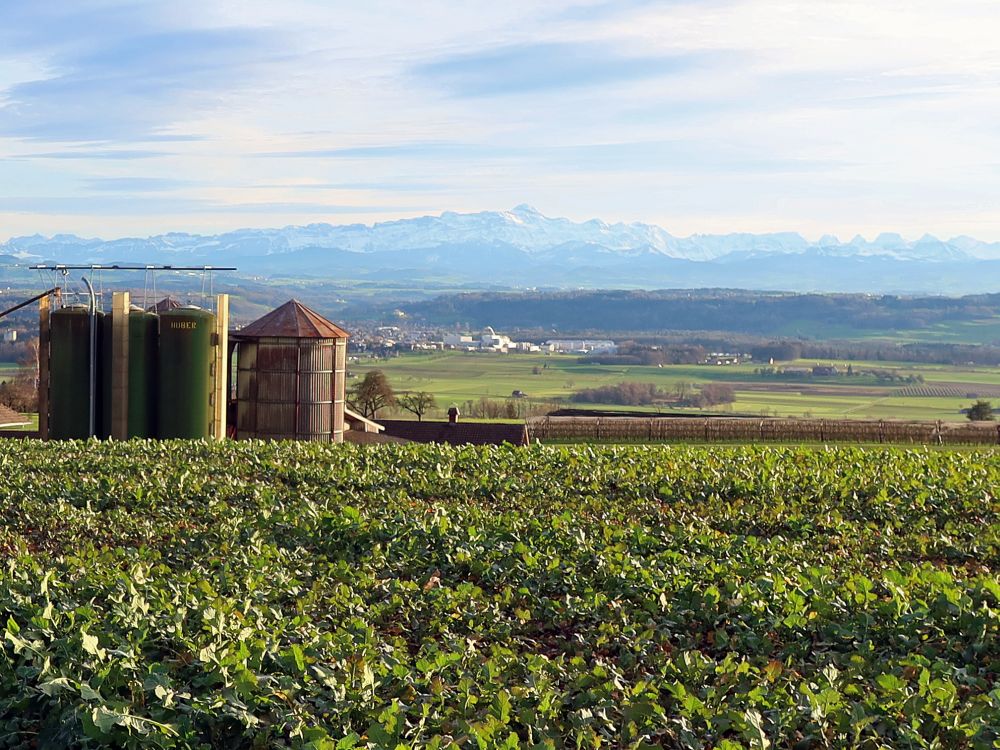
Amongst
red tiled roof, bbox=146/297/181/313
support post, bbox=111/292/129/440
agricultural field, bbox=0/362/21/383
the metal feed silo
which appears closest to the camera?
support post, bbox=111/292/129/440

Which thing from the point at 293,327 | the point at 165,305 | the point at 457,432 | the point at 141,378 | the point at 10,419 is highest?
the point at 165,305

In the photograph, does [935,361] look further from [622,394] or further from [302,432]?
[302,432]

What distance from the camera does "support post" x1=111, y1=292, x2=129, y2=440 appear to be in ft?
86.7

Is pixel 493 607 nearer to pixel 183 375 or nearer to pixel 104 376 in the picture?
pixel 183 375

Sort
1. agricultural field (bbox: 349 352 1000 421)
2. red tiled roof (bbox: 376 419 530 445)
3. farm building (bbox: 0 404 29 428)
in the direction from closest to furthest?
1. red tiled roof (bbox: 376 419 530 445)
2. farm building (bbox: 0 404 29 428)
3. agricultural field (bbox: 349 352 1000 421)

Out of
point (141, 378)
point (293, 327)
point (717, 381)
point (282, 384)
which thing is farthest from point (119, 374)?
point (717, 381)

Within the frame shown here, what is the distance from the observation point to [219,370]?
1073 inches

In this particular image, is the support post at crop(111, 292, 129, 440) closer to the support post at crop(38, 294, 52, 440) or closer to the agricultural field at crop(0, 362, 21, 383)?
the support post at crop(38, 294, 52, 440)

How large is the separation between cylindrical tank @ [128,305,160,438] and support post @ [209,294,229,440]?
1.40 metres

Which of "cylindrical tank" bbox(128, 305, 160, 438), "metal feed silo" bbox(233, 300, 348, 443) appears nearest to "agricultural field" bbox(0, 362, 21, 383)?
"metal feed silo" bbox(233, 300, 348, 443)

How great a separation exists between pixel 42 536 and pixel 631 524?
619 centimetres

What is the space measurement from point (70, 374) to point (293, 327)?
560 cm

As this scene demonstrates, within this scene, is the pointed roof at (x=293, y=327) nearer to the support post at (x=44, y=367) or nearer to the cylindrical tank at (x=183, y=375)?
the cylindrical tank at (x=183, y=375)

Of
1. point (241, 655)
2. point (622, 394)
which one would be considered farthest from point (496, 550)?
point (622, 394)
